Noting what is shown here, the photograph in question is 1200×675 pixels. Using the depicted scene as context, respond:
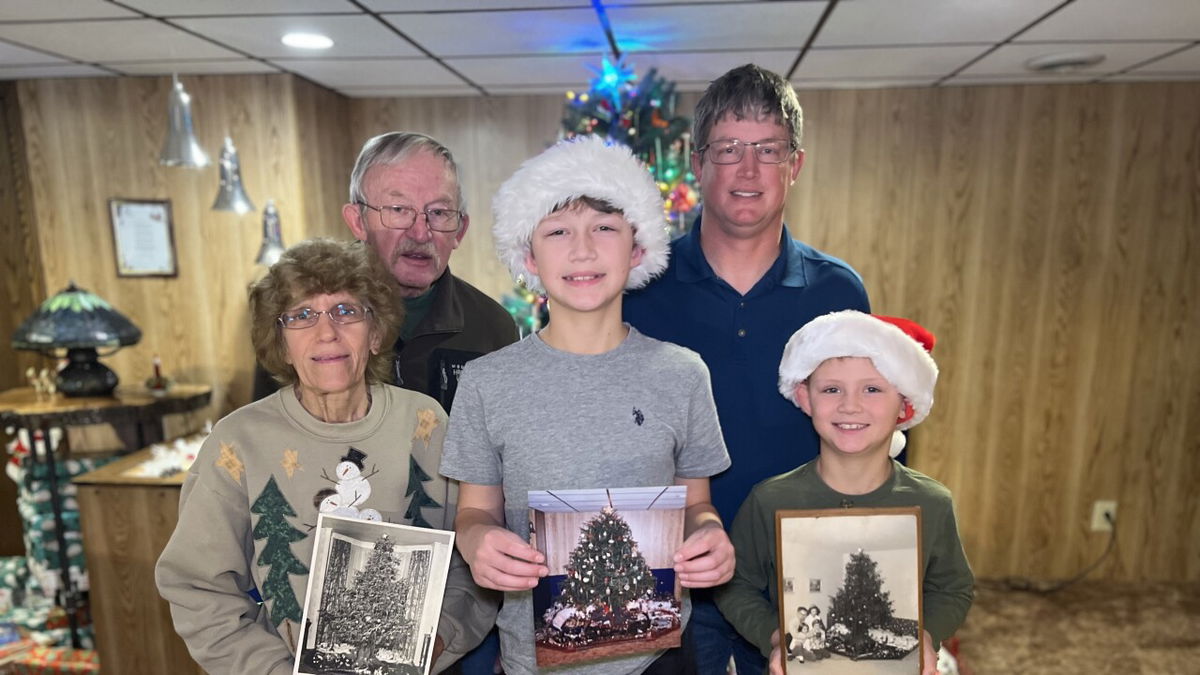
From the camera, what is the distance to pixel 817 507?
122 centimetres

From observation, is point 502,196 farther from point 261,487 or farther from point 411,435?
point 261,487

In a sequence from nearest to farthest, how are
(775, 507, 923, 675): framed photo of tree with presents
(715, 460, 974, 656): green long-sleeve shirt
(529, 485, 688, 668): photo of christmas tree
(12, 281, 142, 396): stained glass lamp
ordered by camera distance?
(529, 485, 688, 668): photo of christmas tree, (775, 507, 923, 675): framed photo of tree with presents, (715, 460, 974, 656): green long-sleeve shirt, (12, 281, 142, 396): stained glass lamp

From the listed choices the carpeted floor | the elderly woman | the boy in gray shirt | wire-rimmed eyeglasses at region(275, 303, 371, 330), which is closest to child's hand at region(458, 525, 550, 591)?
the boy in gray shirt

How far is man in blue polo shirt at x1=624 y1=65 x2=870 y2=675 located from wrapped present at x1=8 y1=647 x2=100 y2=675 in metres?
2.67

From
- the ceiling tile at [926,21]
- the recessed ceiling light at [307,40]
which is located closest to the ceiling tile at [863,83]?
the ceiling tile at [926,21]

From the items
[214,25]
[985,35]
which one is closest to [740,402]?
[985,35]

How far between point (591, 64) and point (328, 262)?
2.05 meters

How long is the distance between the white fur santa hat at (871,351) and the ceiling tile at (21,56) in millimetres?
3095

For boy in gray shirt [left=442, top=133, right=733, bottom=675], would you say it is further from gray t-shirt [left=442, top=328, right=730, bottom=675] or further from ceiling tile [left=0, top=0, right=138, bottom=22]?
ceiling tile [left=0, top=0, right=138, bottom=22]

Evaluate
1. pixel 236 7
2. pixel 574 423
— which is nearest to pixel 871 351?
pixel 574 423

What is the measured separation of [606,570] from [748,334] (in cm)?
61

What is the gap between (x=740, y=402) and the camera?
138 centimetres

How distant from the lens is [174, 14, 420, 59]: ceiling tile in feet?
7.16

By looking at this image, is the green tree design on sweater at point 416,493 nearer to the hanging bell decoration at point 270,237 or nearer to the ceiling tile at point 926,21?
the hanging bell decoration at point 270,237
